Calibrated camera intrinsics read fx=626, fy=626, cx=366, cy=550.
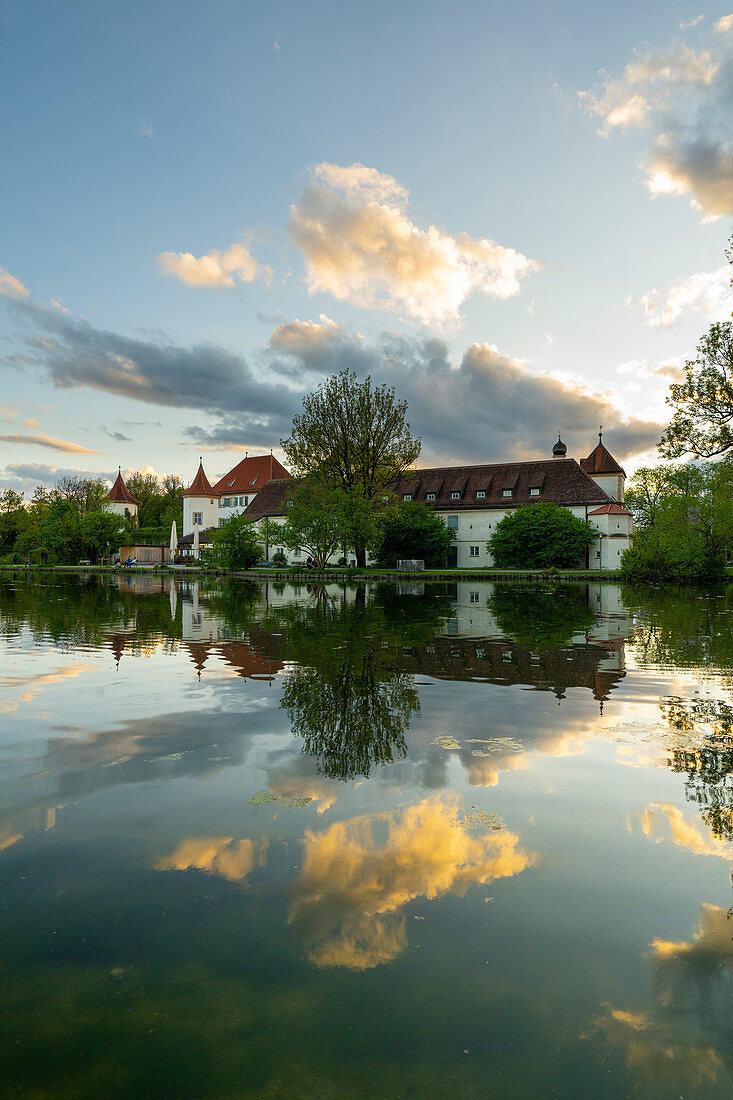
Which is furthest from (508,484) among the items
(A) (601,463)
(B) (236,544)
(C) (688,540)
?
(B) (236,544)

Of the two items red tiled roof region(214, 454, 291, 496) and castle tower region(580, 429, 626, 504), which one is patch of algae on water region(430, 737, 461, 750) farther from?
red tiled roof region(214, 454, 291, 496)

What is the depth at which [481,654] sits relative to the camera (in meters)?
12.5

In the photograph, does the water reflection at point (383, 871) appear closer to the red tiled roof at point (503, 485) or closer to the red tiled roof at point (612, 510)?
the red tiled roof at point (503, 485)

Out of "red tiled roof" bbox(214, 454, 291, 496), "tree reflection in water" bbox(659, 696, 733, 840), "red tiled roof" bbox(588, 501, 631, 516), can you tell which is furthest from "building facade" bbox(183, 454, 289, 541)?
"tree reflection in water" bbox(659, 696, 733, 840)

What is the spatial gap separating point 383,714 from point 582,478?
61.6 m

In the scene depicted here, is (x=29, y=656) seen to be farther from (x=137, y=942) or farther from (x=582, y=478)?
(x=582, y=478)

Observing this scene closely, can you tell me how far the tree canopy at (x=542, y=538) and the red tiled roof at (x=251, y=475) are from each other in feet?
140

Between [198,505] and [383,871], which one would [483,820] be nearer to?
[383,871]

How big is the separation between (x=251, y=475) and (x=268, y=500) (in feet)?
44.8

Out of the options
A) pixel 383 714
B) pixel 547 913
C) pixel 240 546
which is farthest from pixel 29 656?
pixel 240 546

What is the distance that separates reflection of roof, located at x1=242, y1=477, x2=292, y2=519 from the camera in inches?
3176

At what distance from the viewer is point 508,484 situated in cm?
6775

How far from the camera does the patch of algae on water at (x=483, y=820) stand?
4594 mm

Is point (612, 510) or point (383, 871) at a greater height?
point (612, 510)
